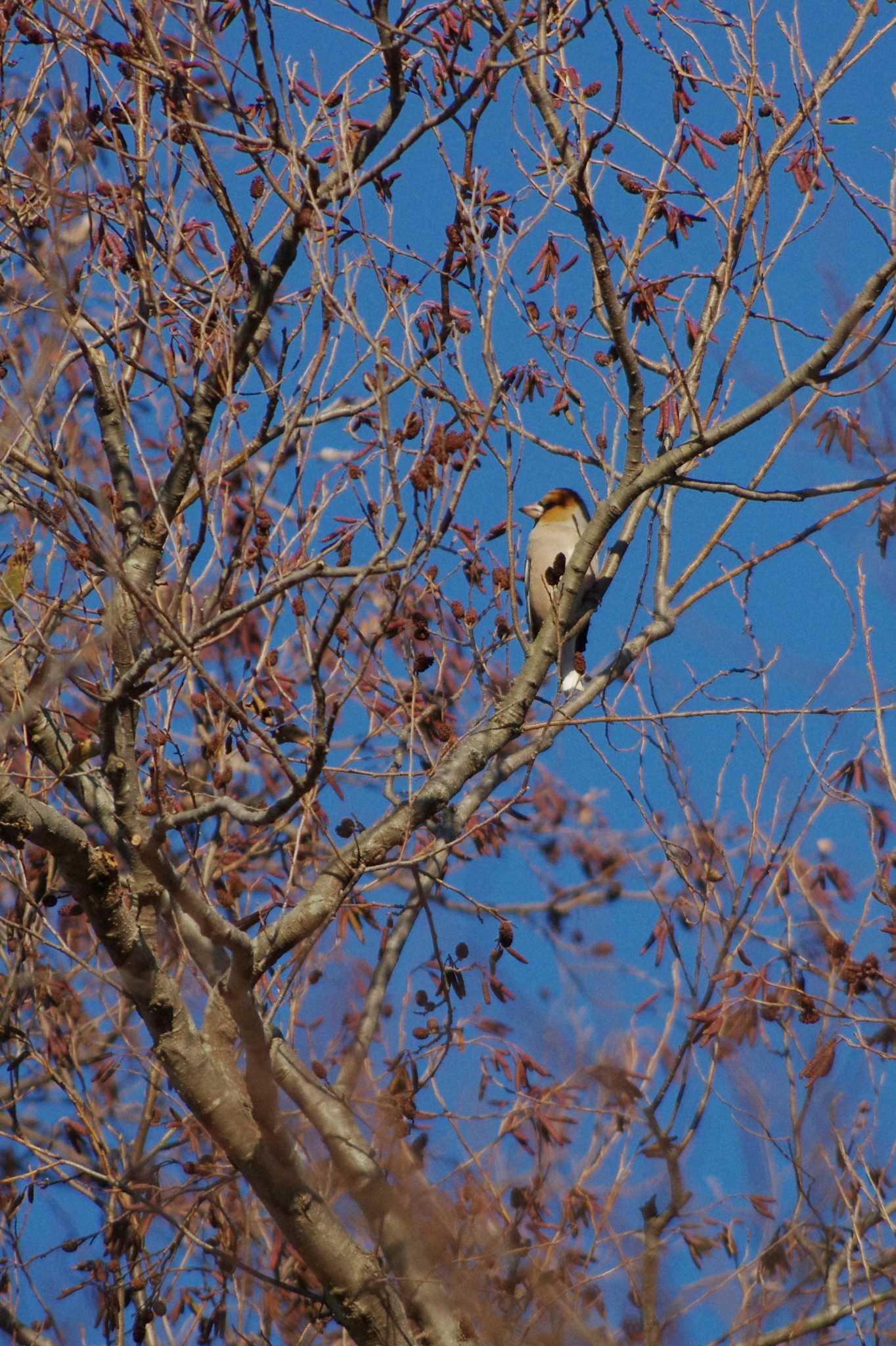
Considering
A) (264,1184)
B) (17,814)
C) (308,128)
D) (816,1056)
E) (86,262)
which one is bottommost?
(816,1056)

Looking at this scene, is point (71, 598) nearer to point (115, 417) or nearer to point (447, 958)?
point (115, 417)

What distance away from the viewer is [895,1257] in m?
3.44

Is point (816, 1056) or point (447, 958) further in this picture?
point (447, 958)

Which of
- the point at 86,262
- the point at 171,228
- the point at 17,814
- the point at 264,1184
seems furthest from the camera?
the point at 86,262

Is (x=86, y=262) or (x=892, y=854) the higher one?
(x=86, y=262)

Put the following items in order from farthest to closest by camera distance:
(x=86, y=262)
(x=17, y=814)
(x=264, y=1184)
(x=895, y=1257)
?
1. (x=86, y=262)
2. (x=895, y=1257)
3. (x=264, y=1184)
4. (x=17, y=814)

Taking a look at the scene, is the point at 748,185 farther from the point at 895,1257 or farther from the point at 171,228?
the point at 895,1257

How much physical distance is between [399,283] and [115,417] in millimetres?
835

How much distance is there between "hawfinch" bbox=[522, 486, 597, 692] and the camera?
21.4 ft

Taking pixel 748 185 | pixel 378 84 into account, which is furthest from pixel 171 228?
pixel 748 185

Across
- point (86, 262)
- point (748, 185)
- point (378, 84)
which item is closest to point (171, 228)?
point (86, 262)

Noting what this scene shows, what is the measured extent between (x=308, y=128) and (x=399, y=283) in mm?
455

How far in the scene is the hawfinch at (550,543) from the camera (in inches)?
257

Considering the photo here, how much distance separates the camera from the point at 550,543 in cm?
696
